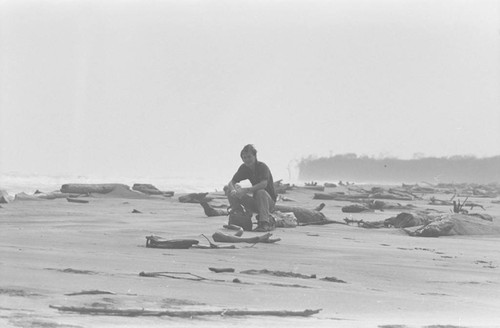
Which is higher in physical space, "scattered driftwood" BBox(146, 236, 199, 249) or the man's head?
the man's head

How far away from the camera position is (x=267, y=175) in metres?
9.90

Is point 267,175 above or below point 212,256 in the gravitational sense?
above

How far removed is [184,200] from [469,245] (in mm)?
9120

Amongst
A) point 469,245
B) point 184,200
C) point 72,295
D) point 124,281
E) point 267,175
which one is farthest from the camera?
point 184,200

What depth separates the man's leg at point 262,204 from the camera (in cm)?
973

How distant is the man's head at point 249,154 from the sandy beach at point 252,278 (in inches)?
35.0

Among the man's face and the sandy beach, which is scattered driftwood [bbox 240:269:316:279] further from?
the man's face

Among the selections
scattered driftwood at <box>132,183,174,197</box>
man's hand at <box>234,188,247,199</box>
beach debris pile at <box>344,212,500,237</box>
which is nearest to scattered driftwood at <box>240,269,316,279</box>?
man's hand at <box>234,188,247,199</box>

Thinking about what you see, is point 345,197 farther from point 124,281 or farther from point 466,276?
point 124,281

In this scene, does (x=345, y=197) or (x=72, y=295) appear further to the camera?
(x=345, y=197)

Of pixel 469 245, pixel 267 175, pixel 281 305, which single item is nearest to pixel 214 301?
pixel 281 305

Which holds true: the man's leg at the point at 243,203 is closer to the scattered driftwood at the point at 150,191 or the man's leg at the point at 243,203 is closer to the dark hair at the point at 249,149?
the dark hair at the point at 249,149

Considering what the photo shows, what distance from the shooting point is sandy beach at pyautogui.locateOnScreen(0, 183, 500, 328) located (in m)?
3.89

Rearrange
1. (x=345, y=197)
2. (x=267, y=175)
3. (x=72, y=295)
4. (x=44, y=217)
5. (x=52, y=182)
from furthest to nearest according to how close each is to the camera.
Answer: (x=52, y=182)
(x=345, y=197)
(x=44, y=217)
(x=267, y=175)
(x=72, y=295)
